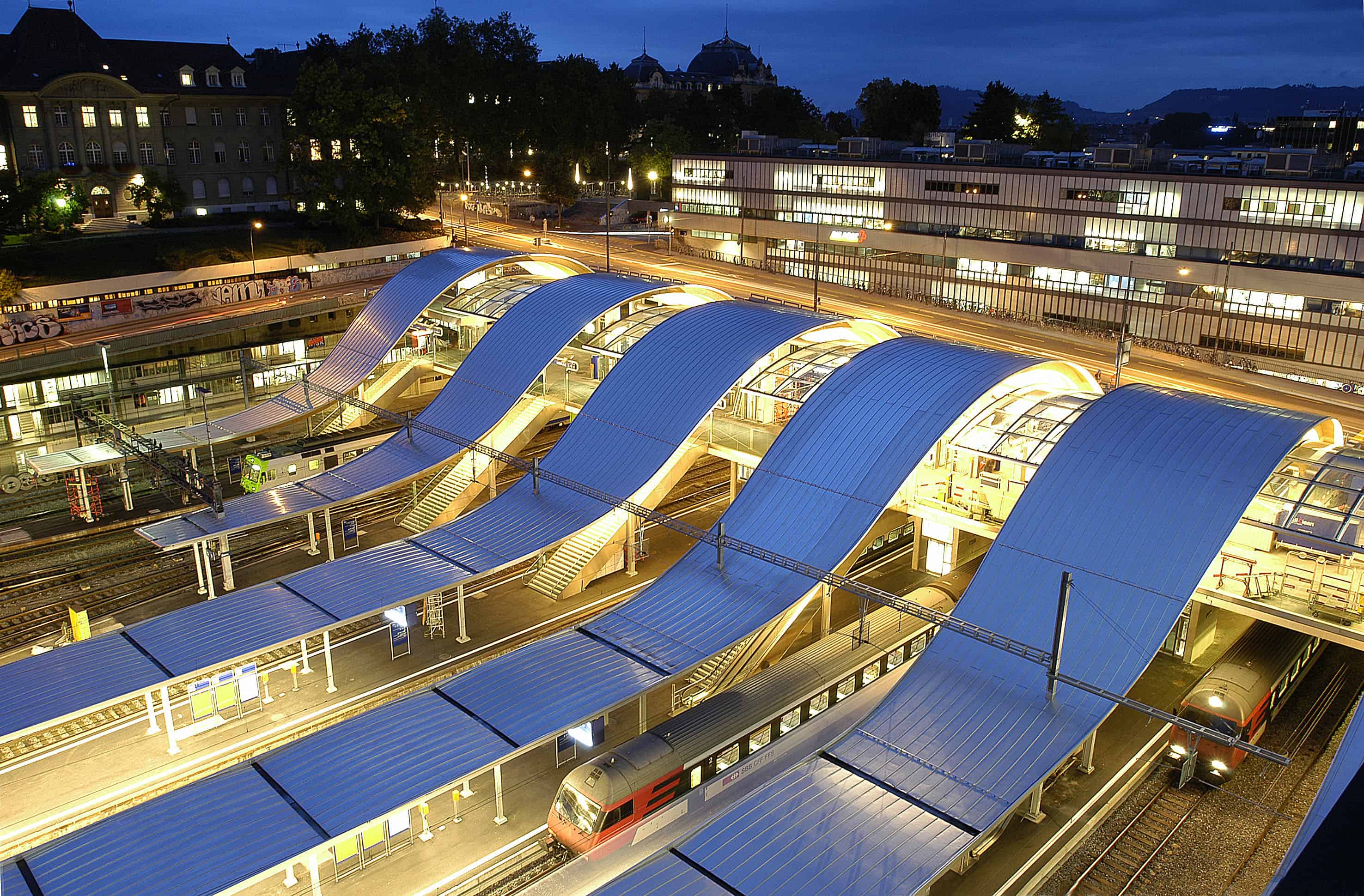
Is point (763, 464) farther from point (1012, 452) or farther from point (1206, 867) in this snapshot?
point (1206, 867)

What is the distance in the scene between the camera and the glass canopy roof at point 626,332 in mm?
44562

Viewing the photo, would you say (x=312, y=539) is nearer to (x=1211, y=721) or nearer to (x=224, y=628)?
(x=224, y=628)

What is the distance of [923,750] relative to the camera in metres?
22.9

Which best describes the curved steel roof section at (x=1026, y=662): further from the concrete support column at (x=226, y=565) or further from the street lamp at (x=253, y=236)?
the street lamp at (x=253, y=236)

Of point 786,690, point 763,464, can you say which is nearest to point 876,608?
point 763,464

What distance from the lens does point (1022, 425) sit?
31.7m

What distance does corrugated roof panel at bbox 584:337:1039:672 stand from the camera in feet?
93.9

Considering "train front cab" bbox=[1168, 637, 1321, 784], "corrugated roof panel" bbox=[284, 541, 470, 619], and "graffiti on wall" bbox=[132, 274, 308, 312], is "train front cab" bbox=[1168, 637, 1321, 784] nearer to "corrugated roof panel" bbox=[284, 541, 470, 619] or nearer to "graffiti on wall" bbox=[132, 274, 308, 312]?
"corrugated roof panel" bbox=[284, 541, 470, 619]

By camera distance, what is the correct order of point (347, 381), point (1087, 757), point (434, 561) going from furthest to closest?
point (347, 381)
point (434, 561)
point (1087, 757)

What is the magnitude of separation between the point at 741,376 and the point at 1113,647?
17013mm

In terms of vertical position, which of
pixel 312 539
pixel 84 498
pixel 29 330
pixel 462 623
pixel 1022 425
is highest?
pixel 1022 425

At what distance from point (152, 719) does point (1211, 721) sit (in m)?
29.0

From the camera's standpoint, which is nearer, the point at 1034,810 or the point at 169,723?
the point at 1034,810

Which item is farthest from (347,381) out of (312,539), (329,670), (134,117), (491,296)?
(134,117)
